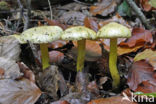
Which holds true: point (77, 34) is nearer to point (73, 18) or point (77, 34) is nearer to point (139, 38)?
point (139, 38)

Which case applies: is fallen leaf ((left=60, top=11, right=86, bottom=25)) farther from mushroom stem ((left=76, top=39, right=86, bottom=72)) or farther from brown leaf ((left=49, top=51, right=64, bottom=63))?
mushroom stem ((left=76, top=39, right=86, bottom=72))

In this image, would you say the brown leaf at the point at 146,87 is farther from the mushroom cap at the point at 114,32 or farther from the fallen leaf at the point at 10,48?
the fallen leaf at the point at 10,48

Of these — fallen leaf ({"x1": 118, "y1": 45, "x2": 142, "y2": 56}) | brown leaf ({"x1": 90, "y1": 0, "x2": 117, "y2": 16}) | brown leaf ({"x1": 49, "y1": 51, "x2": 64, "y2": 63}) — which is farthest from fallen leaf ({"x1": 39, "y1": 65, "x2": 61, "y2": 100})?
brown leaf ({"x1": 90, "y1": 0, "x2": 117, "y2": 16})

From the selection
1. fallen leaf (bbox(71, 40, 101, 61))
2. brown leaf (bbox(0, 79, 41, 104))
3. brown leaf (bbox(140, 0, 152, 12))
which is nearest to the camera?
brown leaf (bbox(0, 79, 41, 104))

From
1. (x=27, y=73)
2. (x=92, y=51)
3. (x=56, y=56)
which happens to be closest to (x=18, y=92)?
(x=27, y=73)

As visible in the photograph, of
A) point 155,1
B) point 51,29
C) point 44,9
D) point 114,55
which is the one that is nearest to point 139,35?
point 155,1

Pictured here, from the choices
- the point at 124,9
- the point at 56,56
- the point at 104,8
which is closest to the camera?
the point at 56,56

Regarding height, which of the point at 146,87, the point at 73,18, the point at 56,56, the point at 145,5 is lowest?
the point at 146,87
